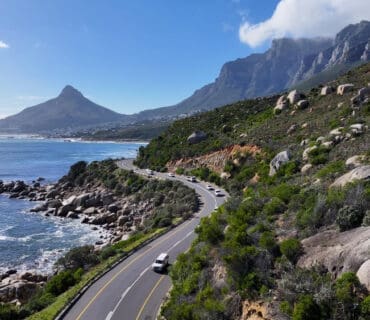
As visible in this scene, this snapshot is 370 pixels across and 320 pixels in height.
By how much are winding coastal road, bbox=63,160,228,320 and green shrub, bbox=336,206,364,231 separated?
10.3 m

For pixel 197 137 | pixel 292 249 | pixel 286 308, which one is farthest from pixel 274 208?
pixel 197 137

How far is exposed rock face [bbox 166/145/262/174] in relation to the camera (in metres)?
53.5

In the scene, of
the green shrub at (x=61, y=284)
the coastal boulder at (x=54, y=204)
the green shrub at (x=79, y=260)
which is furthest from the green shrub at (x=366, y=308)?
the coastal boulder at (x=54, y=204)

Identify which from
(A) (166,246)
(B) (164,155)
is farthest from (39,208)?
(A) (166,246)

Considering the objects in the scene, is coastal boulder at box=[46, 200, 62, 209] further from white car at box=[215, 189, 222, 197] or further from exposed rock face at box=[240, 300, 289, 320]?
exposed rock face at box=[240, 300, 289, 320]

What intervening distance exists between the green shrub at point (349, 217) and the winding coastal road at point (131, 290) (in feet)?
33.9

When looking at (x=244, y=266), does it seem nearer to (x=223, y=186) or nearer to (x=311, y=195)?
(x=311, y=195)

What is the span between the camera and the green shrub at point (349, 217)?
14.6 metres

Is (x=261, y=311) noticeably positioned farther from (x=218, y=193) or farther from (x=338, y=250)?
(x=218, y=193)

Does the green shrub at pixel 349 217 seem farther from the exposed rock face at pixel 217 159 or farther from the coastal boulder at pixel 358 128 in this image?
the exposed rock face at pixel 217 159

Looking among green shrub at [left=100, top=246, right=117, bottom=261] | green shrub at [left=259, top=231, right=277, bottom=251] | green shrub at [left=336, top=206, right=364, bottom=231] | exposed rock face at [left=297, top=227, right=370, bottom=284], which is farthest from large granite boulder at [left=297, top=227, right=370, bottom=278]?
green shrub at [left=100, top=246, right=117, bottom=261]

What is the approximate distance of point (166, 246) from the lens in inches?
1201

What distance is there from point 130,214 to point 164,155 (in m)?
26.6

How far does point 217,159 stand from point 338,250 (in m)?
47.9
